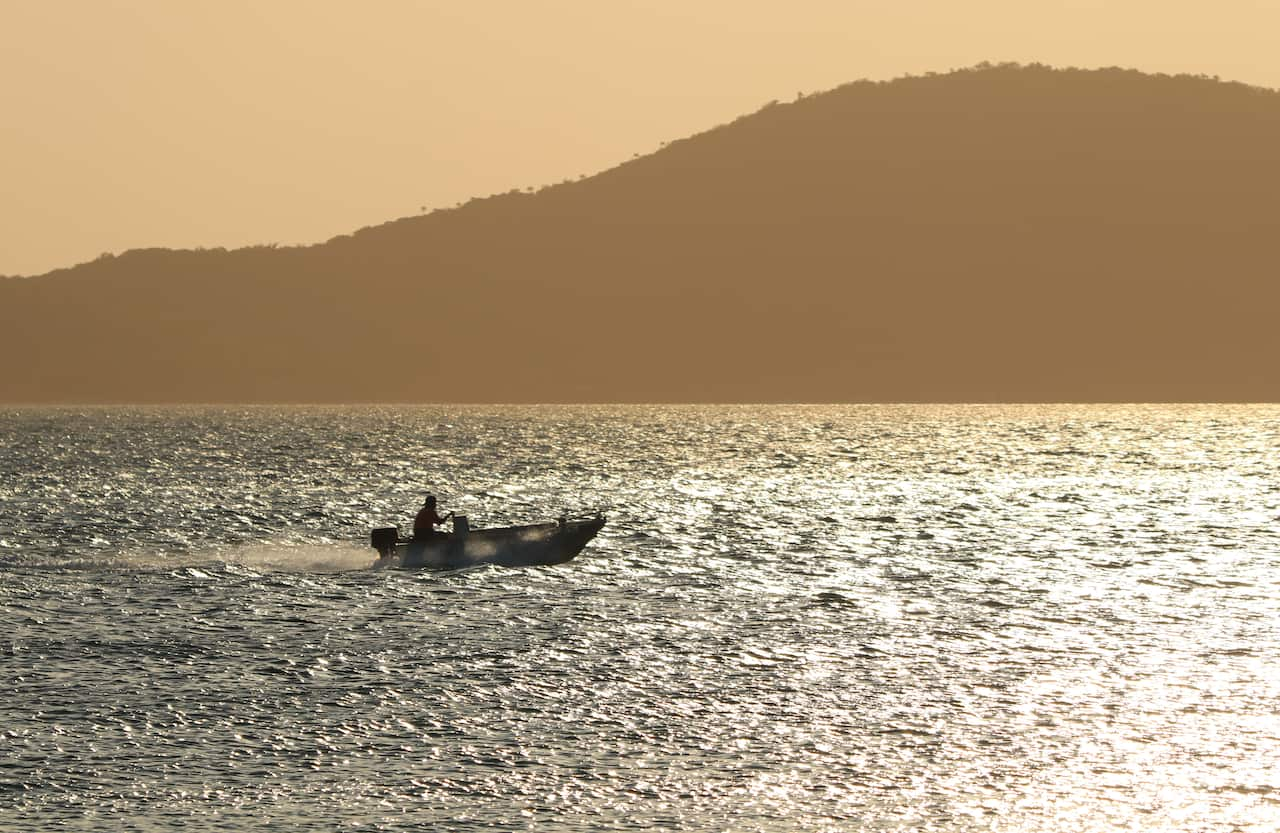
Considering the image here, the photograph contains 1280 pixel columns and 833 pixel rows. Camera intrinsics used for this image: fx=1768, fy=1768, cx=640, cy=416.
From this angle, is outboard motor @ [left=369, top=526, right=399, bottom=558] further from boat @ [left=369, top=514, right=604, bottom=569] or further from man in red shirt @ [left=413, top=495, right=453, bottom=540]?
man in red shirt @ [left=413, top=495, right=453, bottom=540]

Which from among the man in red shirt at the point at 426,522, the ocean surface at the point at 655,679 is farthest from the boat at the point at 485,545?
the ocean surface at the point at 655,679

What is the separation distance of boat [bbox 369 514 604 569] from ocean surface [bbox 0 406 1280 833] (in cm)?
88

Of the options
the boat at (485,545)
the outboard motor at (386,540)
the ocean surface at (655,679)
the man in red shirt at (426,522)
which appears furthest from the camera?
the outboard motor at (386,540)

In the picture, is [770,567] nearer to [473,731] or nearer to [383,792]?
[473,731]

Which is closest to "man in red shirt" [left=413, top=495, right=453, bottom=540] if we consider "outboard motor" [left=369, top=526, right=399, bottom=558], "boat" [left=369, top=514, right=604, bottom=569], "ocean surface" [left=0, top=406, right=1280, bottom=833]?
"boat" [left=369, top=514, right=604, bottom=569]

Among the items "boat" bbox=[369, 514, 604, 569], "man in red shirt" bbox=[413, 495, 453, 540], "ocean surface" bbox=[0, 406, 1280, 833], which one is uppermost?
"man in red shirt" bbox=[413, 495, 453, 540]

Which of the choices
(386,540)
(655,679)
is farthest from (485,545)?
(655,679)

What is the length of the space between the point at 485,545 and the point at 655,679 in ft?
76.1

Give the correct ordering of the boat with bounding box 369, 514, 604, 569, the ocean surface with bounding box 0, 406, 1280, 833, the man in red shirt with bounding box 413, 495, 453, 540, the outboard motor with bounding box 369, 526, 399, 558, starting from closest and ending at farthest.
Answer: the ocean surface with bounding box 0, 406, 1280, 833 → the man in red shirt with bounding box 413, 495, 453, 540 → the boat with bounding box 369, 514, 604, 569 → the outboard motor with bounding box 369, 526, 399, 558

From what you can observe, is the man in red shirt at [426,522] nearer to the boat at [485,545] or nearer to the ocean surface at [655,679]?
the boat at [485,545]

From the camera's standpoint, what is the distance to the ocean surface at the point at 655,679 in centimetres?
2664

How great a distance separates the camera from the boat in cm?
5884

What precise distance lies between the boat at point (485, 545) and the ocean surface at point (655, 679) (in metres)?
0.88

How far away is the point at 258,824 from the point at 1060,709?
15.7 m
